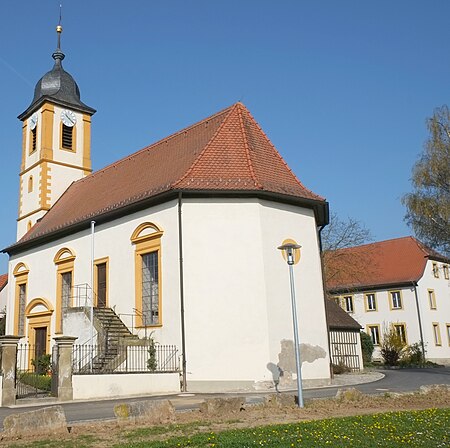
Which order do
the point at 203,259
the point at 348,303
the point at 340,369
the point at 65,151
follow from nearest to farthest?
Answer: the point at 203,259 → the point at 340,369 → the point at 65,151 → the point at 348,303

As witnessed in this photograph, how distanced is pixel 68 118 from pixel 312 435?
92.6ft

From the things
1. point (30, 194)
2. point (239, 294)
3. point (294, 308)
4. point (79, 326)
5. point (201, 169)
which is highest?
point (30, 194)

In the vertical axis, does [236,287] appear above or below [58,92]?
below

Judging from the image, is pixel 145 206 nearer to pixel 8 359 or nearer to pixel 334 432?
pixel 8 359

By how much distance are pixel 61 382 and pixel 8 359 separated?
1.58 metres

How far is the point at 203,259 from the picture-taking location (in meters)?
19.0

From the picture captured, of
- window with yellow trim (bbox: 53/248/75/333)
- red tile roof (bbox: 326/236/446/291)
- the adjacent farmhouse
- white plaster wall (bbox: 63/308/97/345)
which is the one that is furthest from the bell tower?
the adjacent farmhouse

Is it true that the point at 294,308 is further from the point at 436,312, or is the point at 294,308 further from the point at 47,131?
the point at 436,312

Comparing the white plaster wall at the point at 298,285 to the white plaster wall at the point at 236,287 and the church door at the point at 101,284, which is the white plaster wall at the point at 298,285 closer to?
the white plaster wall at the point at 236,287

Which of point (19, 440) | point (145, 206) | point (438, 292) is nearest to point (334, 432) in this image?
point (19, 440)

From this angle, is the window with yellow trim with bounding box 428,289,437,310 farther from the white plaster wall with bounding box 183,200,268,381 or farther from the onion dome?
the onion dome

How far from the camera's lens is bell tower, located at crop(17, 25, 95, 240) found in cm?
3119

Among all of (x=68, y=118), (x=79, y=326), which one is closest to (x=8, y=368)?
(x=79, y=326)

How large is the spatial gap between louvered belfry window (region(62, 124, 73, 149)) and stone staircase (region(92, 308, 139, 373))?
1443 centimetres
